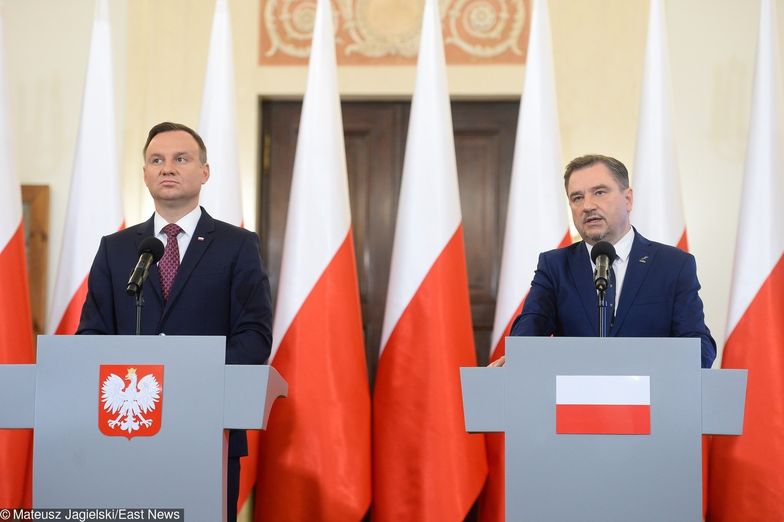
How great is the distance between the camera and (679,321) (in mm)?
2666

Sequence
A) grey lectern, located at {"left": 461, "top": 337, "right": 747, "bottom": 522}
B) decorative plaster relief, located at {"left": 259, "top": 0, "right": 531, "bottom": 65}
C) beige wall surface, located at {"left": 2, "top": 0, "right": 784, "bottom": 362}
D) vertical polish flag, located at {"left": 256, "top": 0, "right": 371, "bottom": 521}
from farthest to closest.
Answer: decorative plaster relief, located at {"left": 259, "top": 0, "right": 531, "bottom": 65} < beige wall surface, located at {"left": 2, "top": 0, "right": 784, "bottom": 362} < vertical polish flag, located at {"left": 256, "top": 0, "right": 371, "bottom": 521} < grey lectern, located at {"left": 461, "top": 337, "right": 747, "bottom": 522}

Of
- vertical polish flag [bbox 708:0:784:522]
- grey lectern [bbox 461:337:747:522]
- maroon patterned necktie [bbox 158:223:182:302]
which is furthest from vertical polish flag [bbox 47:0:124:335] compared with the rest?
vertical polish flag [bbox 708:0:784:522]

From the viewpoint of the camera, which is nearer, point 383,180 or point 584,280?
point 584,280

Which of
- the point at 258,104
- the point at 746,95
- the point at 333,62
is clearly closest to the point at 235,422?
the point at 333,62

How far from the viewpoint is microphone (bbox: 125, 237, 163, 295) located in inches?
87.9

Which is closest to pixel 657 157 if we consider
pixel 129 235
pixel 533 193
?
pixel 533 193

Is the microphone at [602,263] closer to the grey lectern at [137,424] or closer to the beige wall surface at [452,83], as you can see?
the grey lectern at [137,424]

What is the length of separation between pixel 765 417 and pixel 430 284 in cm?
140

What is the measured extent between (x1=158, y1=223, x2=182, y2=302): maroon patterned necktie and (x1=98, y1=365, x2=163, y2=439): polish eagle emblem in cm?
57

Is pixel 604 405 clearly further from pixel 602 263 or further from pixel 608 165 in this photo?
pixel 608 165

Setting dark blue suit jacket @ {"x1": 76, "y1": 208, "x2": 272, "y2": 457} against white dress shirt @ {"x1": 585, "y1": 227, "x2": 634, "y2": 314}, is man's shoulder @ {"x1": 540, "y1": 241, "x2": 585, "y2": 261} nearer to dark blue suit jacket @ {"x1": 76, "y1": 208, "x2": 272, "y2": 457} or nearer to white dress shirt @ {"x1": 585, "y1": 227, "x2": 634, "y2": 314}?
white dress shirt @ {"x1": 585, "y1": 227, "x2": 634, "y2": 314}

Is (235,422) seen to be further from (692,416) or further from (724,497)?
(724,497)

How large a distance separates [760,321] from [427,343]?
4.37 ft

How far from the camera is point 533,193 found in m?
3.99
